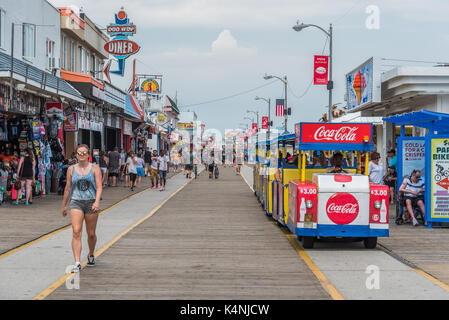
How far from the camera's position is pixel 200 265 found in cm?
978

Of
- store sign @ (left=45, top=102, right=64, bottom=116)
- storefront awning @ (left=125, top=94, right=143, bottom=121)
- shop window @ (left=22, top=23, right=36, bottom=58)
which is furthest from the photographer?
storefront awning @ (left=125, top=94, right=143, bottom=121)

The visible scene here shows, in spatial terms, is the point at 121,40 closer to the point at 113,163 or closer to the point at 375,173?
the point at 113,163

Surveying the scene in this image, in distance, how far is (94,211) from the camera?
9227 mm

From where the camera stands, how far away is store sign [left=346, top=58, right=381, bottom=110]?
2553 centimetres

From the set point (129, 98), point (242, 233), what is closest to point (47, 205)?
point (242, 233)

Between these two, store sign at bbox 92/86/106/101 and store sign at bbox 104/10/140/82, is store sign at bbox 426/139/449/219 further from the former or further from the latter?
store sign at bbox 104/10/140/82

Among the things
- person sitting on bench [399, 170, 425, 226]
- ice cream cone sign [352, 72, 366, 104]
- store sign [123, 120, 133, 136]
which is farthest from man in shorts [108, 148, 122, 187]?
person sitting on bench [399, 170, 425, 226]

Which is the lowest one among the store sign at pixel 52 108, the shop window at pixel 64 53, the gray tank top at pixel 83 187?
the gray tank top at pixel 83 187

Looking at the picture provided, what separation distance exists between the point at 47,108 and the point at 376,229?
16.6m

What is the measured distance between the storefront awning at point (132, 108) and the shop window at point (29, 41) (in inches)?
553

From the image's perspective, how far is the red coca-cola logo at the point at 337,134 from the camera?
12.4 metres

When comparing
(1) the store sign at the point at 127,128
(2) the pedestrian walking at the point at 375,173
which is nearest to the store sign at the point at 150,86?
(1) the store sign at the point at 127,128

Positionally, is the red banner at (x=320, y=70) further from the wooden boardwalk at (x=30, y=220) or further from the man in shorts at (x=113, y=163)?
the wooden boardwalk at (x=30, y=220)

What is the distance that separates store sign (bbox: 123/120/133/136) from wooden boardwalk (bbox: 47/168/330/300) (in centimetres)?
2739
